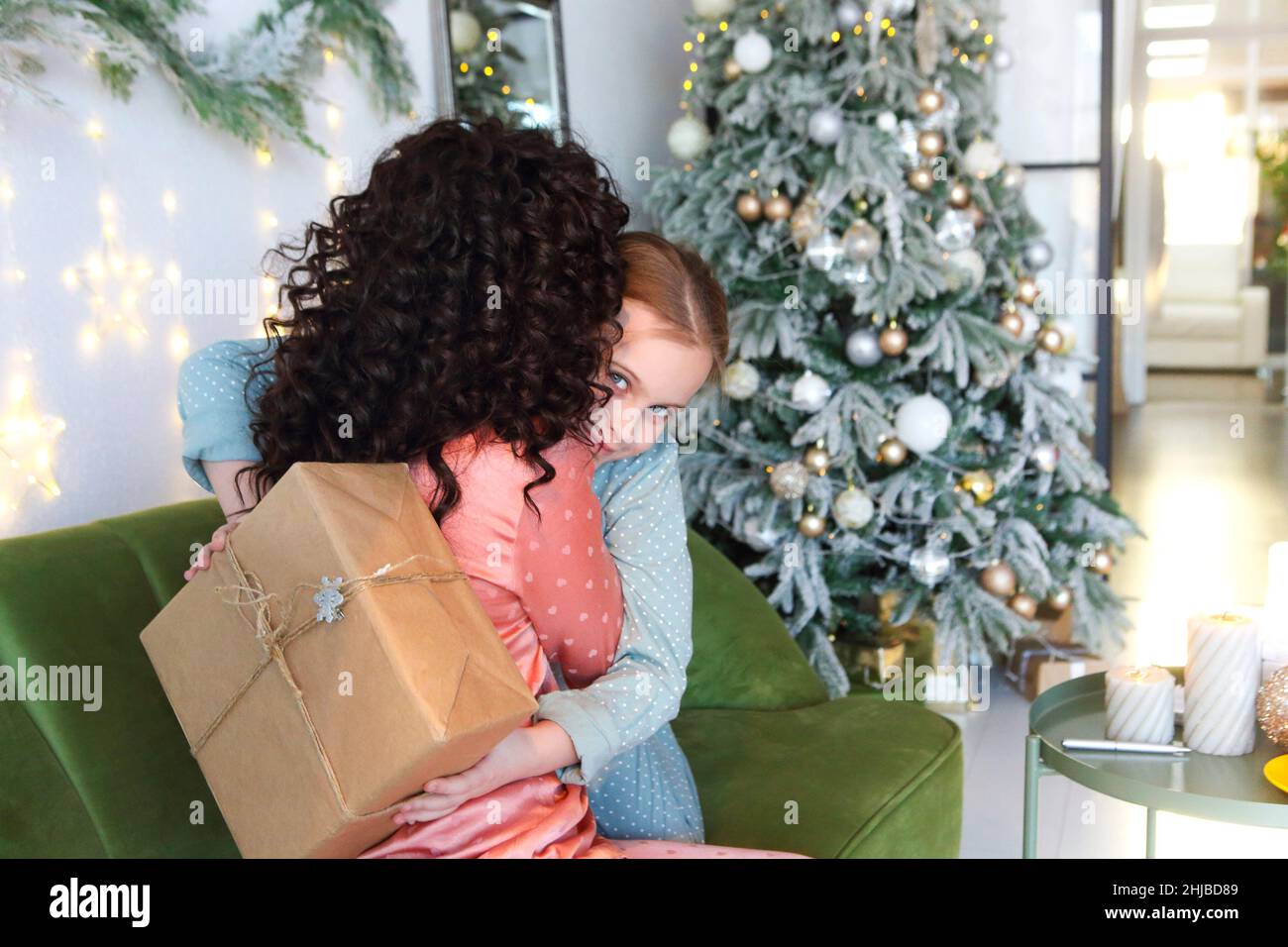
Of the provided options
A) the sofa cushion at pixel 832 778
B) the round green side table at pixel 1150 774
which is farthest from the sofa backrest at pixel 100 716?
the round green side table at pixel 1150 774

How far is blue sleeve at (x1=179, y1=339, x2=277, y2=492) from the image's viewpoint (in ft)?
3.97

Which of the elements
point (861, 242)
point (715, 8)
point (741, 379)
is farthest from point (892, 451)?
point (715, 8)

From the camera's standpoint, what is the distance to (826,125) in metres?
2.77

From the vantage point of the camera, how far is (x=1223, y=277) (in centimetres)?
893

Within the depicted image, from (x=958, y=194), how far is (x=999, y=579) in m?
0.95

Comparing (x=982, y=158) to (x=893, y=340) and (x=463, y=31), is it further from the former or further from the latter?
(x=463, y=31)

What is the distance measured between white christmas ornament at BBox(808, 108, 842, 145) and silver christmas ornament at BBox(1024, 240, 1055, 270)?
77 cm

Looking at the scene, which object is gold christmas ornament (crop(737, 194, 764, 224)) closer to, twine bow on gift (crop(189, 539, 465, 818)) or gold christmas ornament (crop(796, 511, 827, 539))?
gold christmas ornament (crop(796, 511, 827, 539))

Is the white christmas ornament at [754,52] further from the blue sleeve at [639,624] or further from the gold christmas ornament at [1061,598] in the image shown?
the blue sleeve at [639,624]

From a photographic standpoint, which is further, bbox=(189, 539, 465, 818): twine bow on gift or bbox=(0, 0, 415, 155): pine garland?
bbox=(0, 0, 415, 155): pine garland

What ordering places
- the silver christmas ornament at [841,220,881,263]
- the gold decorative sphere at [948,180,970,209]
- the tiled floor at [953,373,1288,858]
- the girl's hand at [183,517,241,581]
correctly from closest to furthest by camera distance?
the girl's hand at [183,517,241,581] < the tiled floor at [953,373,1288,858] < the silver christmas ornament at [841,220,881,263] < the gold decorative sphere at [948,180,970,209]

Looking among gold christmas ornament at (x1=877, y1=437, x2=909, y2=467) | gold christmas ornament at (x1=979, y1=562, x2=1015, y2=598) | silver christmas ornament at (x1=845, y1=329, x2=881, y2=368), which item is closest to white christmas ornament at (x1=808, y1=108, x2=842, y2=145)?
silver christmas ornament at (x1=845, y1=329, x2=881, y2=368)

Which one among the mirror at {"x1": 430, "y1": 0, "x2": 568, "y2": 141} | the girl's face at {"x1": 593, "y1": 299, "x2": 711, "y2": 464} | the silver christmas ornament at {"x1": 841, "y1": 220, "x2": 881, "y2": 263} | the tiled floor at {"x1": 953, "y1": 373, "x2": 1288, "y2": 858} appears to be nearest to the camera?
the girl's face at {"x1": 593, "y1": 299, "x2": 711, "y2": 464}
